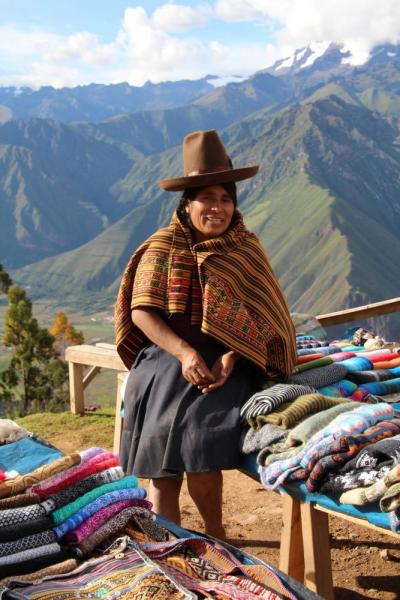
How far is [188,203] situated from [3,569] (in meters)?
2.08

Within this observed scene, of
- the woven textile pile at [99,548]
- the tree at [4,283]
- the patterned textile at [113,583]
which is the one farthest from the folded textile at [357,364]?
the tree at [4,283]

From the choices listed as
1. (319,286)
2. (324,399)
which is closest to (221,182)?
(324,399)

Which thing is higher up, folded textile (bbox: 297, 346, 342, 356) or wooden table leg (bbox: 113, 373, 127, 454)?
folded textile (bbox: 297, 346, 342, 356)

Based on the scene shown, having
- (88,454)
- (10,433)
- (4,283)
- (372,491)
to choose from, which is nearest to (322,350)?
(372,491)

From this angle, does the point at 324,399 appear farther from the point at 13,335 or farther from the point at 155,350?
the point at 13,335

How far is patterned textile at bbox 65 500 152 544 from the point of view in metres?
2.12

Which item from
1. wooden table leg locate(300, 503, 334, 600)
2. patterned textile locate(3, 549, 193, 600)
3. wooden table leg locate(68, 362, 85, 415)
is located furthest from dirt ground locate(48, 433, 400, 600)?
wooden table leg locate(68, 362, 85, 415)

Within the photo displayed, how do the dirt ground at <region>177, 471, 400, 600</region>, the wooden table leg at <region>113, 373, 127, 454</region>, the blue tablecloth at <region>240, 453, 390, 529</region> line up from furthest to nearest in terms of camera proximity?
the wooden table leg at <region>113, 373, 127, 454</region> → the dirt ground at <region>177, 471, 400, 600</region> → the blue tablecloth at <region>240, 453, 390, 529</region>

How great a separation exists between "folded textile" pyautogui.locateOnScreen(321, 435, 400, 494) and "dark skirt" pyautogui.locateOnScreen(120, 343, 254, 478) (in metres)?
0.58

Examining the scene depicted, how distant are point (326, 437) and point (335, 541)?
152cm

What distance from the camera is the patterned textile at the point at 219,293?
11.0 feet

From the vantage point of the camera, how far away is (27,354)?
33.2 meters

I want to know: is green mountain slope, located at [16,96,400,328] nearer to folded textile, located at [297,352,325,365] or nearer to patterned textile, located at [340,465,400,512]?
folded textile, located at [297,352,325,365]

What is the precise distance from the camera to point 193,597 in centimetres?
183
